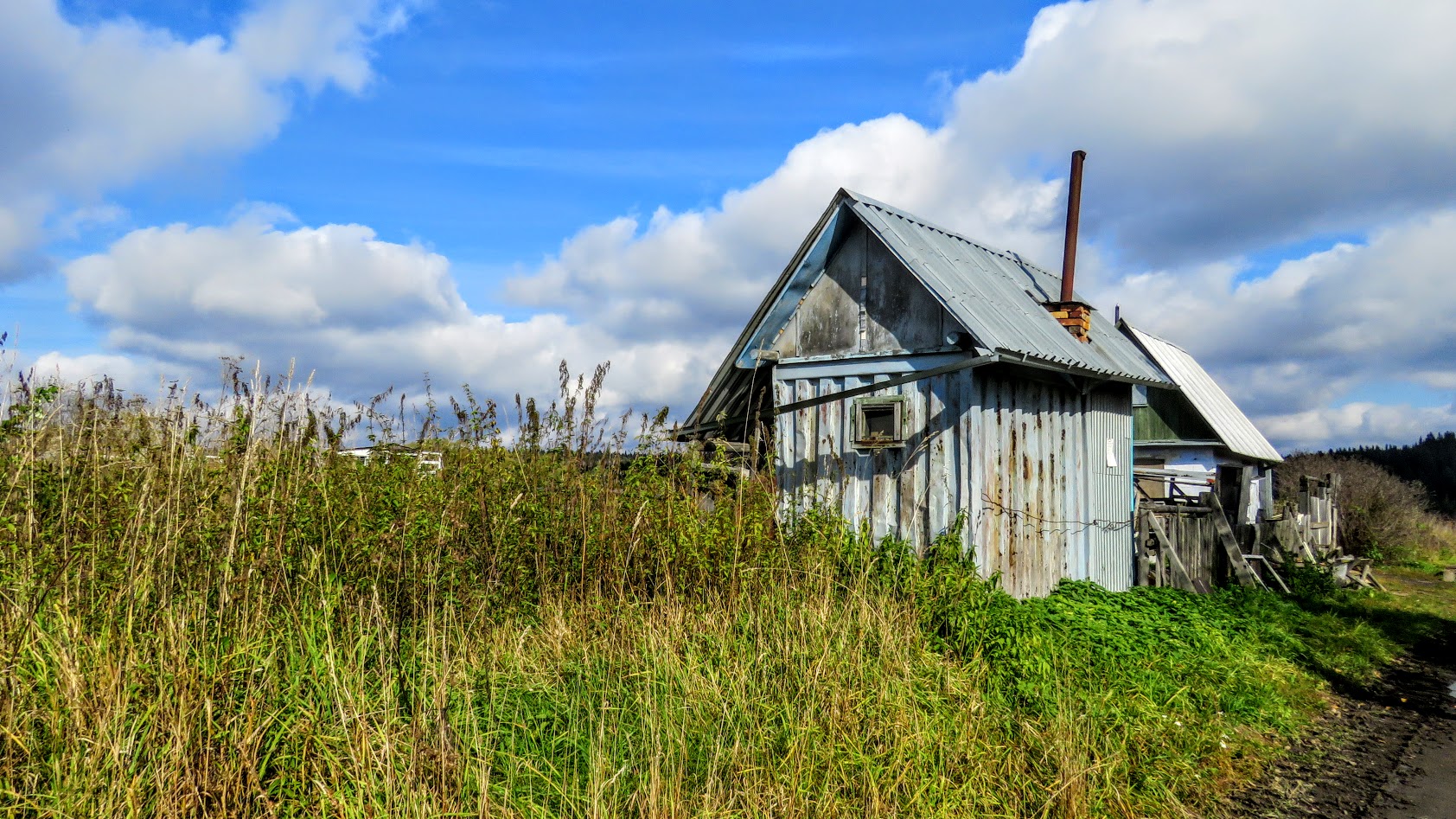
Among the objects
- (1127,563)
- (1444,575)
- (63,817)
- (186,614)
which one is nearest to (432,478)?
(186,614)

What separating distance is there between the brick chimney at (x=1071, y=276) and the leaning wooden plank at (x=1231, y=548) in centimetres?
366

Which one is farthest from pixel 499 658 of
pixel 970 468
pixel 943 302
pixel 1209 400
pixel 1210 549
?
pixel 1209 400

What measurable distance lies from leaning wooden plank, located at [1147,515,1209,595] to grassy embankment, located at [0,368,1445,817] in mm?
4707

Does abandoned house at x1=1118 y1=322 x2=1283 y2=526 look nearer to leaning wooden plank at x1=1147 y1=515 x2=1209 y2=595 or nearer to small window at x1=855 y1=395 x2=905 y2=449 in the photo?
leaning wooden plank at x1=1147 y1=515 x2=1209 y2=595

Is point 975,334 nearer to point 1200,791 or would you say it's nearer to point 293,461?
point 1200,791

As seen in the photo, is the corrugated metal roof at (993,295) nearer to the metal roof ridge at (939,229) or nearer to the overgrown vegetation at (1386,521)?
the metal roof ridge at (939,229)

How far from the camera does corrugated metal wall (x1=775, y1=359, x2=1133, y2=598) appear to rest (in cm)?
909

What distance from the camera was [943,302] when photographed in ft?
29.6

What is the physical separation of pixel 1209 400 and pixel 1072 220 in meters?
15.1

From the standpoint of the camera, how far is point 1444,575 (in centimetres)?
1900

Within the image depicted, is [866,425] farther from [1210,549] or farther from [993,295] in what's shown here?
[1210,549]

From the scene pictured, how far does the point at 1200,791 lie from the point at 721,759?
3639mm

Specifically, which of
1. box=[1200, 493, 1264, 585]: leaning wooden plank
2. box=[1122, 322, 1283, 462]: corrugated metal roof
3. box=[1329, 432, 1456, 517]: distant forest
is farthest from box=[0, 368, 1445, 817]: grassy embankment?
box=[1329, 432, 1456, 517]: distant forest

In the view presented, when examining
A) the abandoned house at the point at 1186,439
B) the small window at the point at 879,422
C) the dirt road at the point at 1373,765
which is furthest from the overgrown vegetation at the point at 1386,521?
the small window at the point at 879,422
